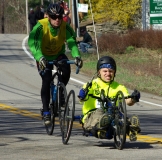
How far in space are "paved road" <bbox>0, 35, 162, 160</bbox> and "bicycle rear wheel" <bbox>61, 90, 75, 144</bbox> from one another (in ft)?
0.43

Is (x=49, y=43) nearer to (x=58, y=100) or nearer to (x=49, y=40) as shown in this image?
(x=49, y=40)

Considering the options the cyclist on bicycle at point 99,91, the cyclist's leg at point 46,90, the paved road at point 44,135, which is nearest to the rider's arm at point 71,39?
the cyclist's leg at point 46,90

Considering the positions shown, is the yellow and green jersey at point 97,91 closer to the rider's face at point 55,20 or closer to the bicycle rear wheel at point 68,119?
the bicycle rear wheel at point 68,119

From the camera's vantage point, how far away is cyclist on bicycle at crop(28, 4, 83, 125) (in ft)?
34.3

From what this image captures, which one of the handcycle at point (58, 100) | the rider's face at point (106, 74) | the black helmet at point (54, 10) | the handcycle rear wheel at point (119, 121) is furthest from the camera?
the black helmet at point (54, 10)

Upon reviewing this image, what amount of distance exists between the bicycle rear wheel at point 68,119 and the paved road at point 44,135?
13 cm

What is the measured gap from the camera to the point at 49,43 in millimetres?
10742

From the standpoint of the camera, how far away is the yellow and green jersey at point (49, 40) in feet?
34.6

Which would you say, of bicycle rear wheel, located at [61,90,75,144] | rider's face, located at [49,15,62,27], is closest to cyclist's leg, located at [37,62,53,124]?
rider's face, located at [49,15,62,27]

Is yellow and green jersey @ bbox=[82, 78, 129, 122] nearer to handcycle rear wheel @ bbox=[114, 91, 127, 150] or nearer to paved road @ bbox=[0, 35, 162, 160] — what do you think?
handcycle rear wheel @ bbox=[114, 91, 127, 150]

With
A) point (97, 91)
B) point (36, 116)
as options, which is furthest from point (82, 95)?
point (36, 116)

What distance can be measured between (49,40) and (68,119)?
1.47m

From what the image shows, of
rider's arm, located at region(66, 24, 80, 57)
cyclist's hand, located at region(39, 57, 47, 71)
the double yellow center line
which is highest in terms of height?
rider's arm, located at region(66, 24, 80, 57)

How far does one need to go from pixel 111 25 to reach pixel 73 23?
4.67 meters
